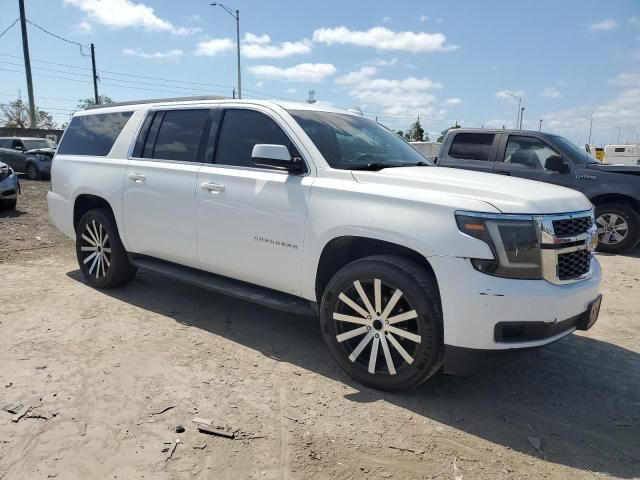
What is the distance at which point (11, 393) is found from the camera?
327cm

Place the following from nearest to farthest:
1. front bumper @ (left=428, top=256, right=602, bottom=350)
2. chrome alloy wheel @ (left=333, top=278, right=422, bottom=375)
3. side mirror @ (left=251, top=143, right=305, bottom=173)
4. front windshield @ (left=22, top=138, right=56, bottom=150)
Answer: front bumper @ (left=428, top=256, right=602, bottom=350) → chrome alloy wheel @ (left=333, top=278, right=422, bottom=375) → side mirror @ (left=251, top=143, right=305, bottom=173) → front windshield @ (left=22, top=138, right=56, bottom=150)

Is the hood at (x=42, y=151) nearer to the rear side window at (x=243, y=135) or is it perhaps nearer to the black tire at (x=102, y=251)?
the black tire at (x=102, y=251)

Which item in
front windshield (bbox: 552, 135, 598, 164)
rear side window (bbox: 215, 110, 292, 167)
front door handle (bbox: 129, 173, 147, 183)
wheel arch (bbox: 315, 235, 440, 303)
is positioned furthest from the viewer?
front windshield (bbox: 552, 135, 598, 164)

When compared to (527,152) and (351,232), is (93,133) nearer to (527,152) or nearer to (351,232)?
(351,232)

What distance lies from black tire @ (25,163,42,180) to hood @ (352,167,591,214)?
63.1ft

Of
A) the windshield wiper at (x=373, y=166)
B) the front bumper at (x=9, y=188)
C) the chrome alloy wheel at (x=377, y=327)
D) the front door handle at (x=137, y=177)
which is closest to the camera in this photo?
the chrome alloy wheel at (x=377, y=327)

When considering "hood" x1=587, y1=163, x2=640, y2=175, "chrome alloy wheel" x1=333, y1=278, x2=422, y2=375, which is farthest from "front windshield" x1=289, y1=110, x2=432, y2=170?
"hood" x1=587, y1=163, x2=640, y2=175

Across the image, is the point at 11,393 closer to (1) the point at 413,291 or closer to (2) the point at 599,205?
(1) the point at 413,291

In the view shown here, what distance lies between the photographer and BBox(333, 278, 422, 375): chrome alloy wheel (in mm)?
3236

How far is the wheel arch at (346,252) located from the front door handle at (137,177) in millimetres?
2136

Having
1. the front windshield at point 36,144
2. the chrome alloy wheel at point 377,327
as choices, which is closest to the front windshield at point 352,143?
the chrome alloy wheel at point 377,327

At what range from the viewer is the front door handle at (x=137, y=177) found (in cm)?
483

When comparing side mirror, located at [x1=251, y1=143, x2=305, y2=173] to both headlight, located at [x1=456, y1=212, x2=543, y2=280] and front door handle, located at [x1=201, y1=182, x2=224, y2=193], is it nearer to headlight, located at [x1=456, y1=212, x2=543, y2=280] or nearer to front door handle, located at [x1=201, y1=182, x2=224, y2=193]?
front door handle, located at [x1=201, y1=182, x2=224, y2=193]

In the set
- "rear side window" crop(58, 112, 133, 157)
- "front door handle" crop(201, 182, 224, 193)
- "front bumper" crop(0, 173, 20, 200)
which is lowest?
"front bumper" crop(0, 173, 20, 200)
